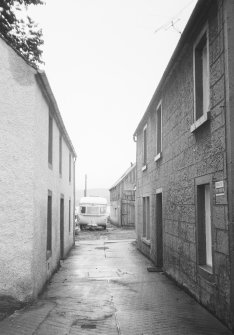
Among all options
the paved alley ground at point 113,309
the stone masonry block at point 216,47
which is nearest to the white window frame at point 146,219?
the paved alley ground at point 113,309

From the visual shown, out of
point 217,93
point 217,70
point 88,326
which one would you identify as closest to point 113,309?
point 88,326

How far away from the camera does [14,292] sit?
767cm

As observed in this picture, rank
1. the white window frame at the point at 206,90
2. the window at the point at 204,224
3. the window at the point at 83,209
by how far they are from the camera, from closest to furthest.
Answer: the white window frame at the point at 206,90 < the window at the point at 204,224 < the window at the point at 83,209

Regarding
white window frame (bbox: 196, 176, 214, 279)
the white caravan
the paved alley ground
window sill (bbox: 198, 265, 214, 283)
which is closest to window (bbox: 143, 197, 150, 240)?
the paved alley ground

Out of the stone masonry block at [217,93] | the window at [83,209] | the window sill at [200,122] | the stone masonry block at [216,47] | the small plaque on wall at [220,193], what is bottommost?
the window at [83,209]

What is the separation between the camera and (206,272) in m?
7.40

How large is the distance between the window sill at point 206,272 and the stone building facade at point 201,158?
0.06ft

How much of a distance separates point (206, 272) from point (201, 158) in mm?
Answer: 2142

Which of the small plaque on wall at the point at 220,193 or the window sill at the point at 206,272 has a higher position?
the small plaque on wall at the point at 220,193

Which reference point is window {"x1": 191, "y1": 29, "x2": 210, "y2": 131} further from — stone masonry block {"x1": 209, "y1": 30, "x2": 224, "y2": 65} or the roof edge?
the roof edge

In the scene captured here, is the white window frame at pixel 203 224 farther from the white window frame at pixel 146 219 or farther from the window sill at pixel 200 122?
the white window frame at pixel 146 219

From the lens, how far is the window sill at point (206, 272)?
7133 millimetres

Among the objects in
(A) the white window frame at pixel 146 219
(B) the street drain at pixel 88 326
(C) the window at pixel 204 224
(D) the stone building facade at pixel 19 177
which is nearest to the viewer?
(B) the street drain at pixel 88 326

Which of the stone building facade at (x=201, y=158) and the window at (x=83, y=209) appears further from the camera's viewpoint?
the window at (x=83, y=209)
